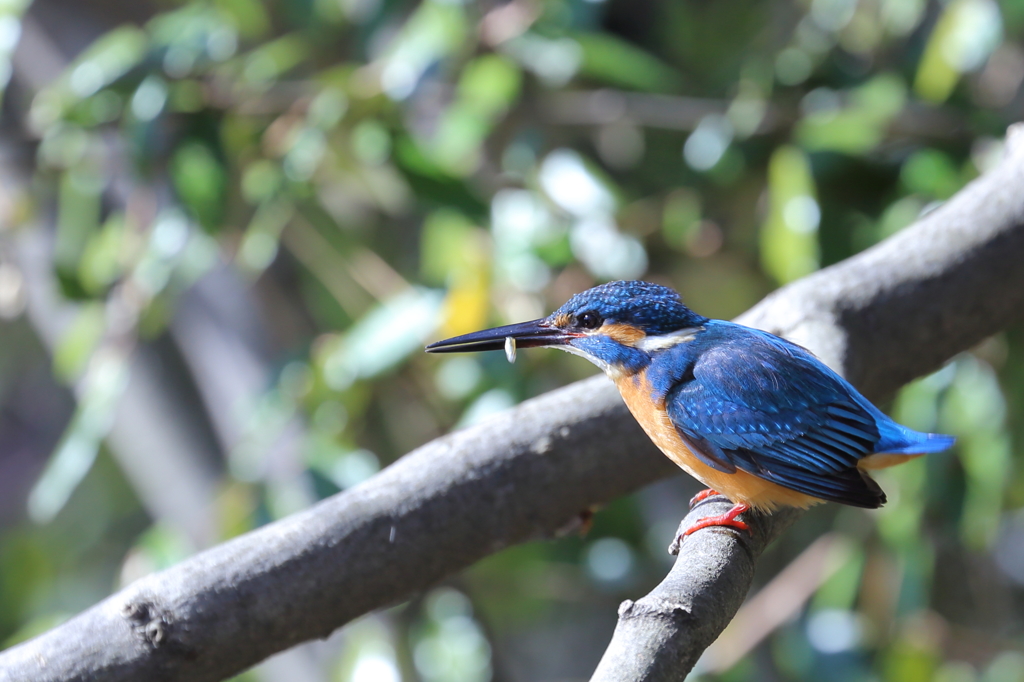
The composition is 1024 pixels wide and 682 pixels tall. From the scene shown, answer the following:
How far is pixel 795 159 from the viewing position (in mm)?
1920

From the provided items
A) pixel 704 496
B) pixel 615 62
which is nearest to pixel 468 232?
pixel 615 62

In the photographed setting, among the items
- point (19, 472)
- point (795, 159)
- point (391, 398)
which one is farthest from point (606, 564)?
point (19, 472)

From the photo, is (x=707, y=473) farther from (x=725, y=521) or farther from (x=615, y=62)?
(x=615, y=62)

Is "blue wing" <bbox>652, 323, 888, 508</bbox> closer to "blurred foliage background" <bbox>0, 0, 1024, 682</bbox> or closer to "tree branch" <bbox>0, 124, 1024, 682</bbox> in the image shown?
"tree branch" <bbox>0, 124, 1024, 682</bbox>

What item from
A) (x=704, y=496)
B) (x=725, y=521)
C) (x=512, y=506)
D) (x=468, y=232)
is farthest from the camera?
(x=468, y=232)

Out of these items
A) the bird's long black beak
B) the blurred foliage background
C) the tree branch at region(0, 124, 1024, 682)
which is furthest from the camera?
the blurred foliage background

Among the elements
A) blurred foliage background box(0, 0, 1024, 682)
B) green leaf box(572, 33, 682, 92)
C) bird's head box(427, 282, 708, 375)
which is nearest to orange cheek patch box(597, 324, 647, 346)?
bird's head box(427, 282, 708, 375)

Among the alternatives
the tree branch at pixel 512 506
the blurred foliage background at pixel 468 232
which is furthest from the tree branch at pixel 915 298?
the blurred foliage background at pixel 468 232

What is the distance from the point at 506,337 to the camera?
1286 mm

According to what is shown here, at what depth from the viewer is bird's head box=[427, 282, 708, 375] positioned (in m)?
1.29

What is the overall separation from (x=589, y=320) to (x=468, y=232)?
89cm

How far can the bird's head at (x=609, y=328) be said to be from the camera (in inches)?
50.8

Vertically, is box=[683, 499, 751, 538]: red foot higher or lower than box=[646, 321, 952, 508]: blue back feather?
lower

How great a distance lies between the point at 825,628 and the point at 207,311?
1.67 m
